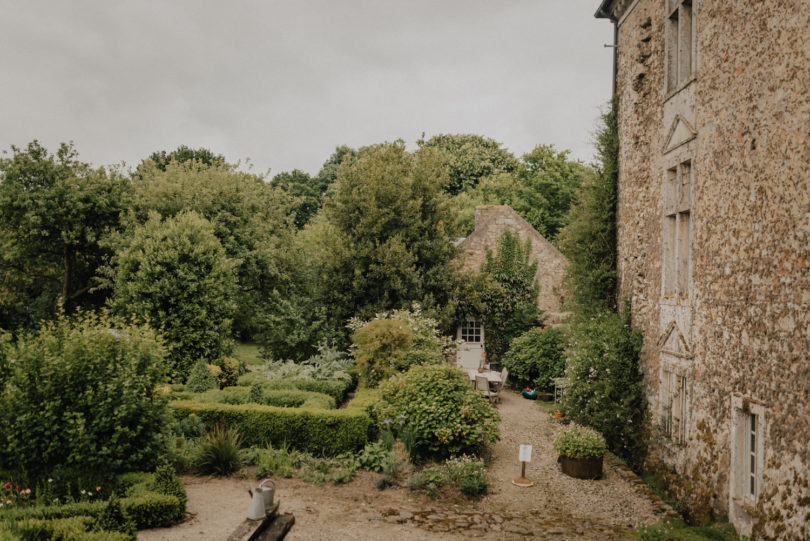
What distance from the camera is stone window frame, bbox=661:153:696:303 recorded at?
970cm

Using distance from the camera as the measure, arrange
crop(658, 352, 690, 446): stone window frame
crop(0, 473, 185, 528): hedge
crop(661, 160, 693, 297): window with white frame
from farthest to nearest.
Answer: crop(661, 160, 693, 297): window with white frame → crop(658, 352, 690, 446): stone window frame → crop(0, 473, 185, 528): hedge

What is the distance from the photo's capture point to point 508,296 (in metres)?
20.9

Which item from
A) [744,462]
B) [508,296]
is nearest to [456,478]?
[744,462]

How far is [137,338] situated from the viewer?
8.60m

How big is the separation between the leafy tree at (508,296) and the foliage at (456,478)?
36.6 ft

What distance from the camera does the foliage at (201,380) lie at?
13352mm

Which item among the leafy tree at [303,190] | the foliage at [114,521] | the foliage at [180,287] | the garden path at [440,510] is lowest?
the garden path at [440,510]

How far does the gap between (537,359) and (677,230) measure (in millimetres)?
8404

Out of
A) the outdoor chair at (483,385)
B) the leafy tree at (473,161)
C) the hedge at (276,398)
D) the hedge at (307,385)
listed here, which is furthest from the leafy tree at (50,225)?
the leafy tree at (473,161)

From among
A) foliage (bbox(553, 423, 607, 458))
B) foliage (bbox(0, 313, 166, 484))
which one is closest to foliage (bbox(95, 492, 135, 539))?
foliage (bbox(0, 313, 166, 484))

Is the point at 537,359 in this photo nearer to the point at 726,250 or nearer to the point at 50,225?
the point at 726,250

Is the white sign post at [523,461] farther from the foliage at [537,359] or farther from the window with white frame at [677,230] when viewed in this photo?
the foliage at [537,359]

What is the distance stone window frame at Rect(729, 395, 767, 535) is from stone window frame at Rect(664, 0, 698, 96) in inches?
215

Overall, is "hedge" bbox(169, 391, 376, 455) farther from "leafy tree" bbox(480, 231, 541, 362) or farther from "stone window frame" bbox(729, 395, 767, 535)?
"leafy tree" bbox(480, 231, 541, 362)
